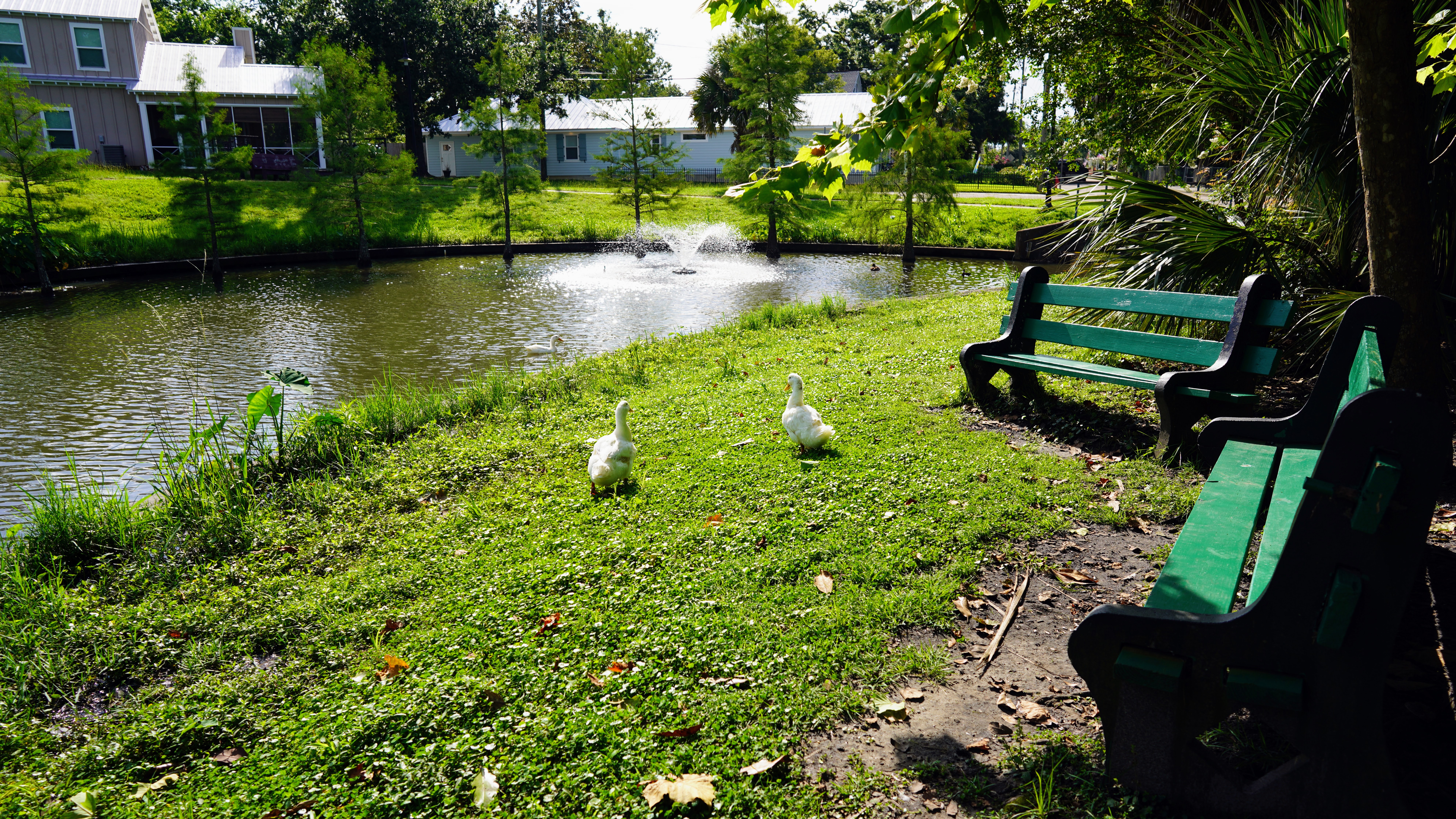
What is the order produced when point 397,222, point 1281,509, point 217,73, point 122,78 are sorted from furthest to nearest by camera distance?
point 217,73 < point 122,78 < point 397,222 < point 1281,509

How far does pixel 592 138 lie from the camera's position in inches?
1897

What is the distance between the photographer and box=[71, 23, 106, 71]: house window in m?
32.8

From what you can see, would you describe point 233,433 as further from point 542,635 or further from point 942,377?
point 942,377

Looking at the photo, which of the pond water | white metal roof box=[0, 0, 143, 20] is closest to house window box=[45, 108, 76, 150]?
white metal roof box=[0, 0, 143, 20]

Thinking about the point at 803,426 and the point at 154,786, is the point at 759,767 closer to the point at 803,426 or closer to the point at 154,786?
the point at 154,786

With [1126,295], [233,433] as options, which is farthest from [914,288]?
[233,433]

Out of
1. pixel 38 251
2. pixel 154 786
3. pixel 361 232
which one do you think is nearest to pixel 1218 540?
pixel 154 786

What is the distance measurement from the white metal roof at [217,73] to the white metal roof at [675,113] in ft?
33.1

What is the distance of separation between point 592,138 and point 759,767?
1949 inches

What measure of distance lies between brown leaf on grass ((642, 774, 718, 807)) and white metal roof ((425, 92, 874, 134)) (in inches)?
1784

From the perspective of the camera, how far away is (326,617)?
3982 mm

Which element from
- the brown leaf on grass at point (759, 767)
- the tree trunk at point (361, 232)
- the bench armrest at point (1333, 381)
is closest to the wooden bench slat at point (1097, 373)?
the bench armrest at point (1333, 381)

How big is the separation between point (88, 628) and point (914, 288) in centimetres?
1756

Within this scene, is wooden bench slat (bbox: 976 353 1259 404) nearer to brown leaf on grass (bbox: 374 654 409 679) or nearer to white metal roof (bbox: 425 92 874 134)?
brown leaf on grass (bbox: 374 654 409 679)
